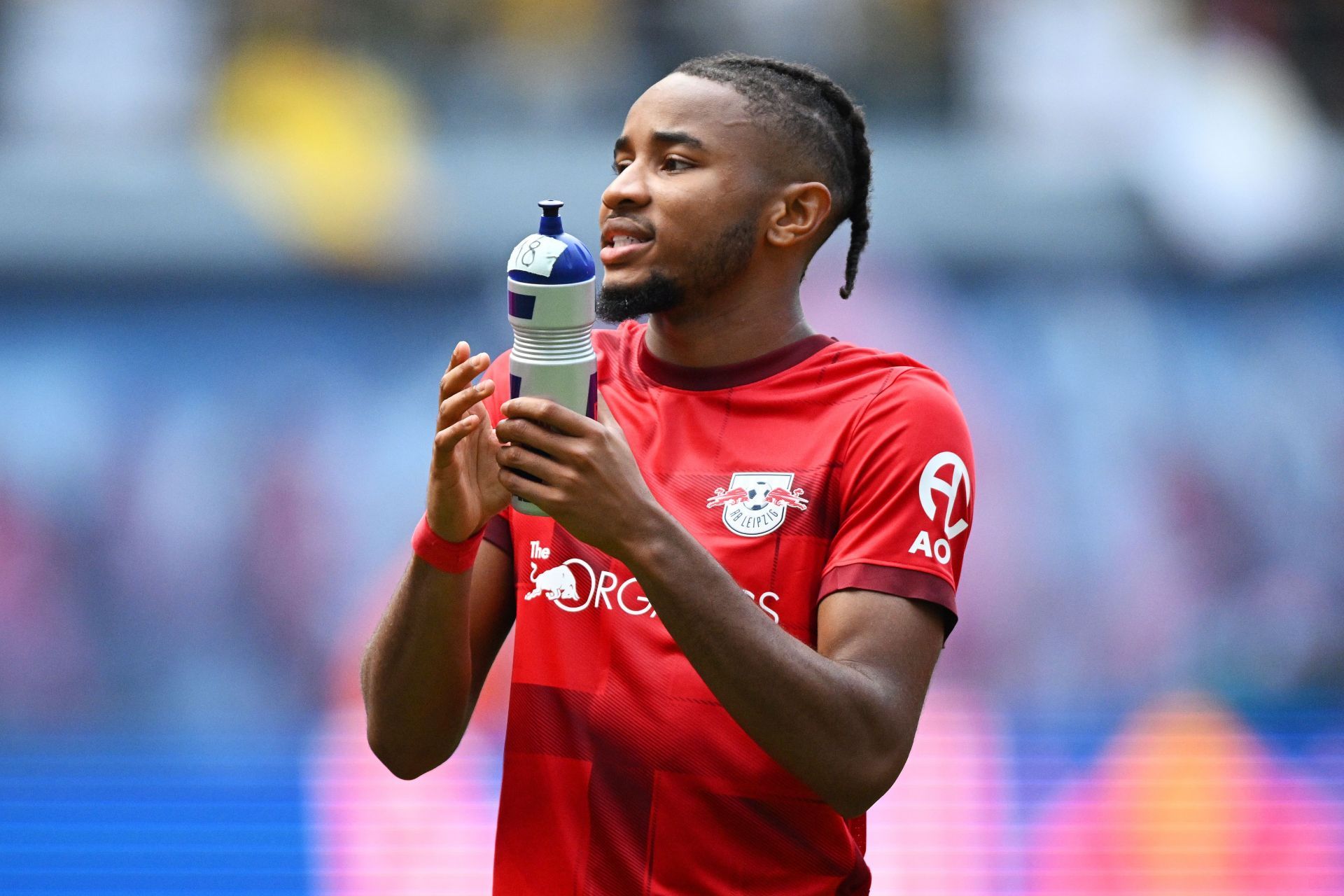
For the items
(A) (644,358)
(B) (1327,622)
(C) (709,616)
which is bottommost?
(B) (1327,622)

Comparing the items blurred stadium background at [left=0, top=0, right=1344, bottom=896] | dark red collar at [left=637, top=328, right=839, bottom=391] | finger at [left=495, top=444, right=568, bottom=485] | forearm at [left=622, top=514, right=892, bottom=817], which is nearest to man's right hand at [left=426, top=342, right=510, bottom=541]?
finger at [left=495, top=444, right=568, bottom=485]

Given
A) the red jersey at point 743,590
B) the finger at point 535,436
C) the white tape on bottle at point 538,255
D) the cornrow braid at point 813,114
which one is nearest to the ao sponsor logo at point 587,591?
the red jersey at point 743,590

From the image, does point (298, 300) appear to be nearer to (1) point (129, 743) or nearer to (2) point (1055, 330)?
(1) point (129, 743)

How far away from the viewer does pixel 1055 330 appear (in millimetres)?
8984

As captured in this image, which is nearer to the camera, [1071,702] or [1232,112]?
[1071,702]

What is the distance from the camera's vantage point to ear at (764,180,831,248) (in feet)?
7.92

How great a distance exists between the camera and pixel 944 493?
7.13 feet

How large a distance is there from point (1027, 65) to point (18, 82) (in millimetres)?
5963

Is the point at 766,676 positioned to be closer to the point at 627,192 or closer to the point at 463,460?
the point at 463,460

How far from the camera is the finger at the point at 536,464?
69.1 inches

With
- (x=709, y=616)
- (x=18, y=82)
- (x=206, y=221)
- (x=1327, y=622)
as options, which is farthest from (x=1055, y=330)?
(x=709, y=616)

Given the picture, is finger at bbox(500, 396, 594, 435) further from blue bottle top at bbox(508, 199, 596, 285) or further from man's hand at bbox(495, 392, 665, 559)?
blue bottle top at bbox(508, 199, 596, 285)

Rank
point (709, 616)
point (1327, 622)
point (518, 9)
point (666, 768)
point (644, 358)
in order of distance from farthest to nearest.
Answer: point (518, 9) → point (1327, 622) → point (644, 358) → point (666, 768) → point (709, 616)

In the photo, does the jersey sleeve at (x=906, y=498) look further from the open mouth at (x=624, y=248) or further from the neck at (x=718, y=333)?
the open mouth at (x=624, y=248)
